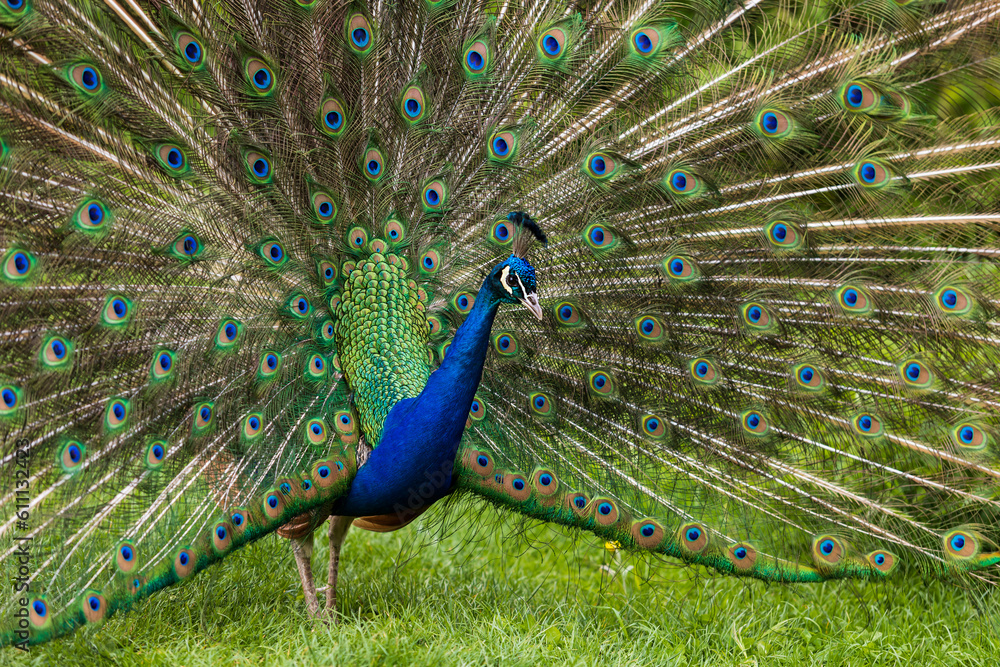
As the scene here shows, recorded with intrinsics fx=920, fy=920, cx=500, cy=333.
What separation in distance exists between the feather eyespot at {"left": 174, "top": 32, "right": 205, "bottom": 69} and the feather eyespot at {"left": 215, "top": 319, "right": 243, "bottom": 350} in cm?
92

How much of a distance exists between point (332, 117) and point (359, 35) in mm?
329

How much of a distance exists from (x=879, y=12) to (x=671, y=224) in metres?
1.08

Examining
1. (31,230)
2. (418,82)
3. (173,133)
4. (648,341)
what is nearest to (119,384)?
(31,230)

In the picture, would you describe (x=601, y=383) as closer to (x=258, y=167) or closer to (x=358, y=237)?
(x=358, y=237)

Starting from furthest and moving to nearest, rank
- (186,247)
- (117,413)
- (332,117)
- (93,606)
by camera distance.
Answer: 1. (332,117)
2. (186,247)
3. (117,413)
4. (93,606)

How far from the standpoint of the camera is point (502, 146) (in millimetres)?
3646

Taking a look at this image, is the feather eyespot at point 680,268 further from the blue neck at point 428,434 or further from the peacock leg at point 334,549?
the peacock leg at point 334,549

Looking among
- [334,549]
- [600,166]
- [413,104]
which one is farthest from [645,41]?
[334,549]

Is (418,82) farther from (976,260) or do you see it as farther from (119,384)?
(976,260)

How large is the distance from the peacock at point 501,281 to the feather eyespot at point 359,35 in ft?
0.03

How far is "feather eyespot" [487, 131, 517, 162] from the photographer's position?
11.9ft

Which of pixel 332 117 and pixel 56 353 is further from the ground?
pixel 332 117

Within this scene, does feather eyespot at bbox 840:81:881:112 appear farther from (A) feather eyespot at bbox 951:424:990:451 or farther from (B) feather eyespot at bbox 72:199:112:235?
(B) feather eyespot at bbox 72:199:112:235

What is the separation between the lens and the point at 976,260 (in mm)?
3641
